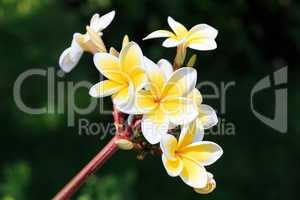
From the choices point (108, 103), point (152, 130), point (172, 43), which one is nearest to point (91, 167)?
point (152, 130)

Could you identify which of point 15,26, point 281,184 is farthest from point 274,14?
point 15,26

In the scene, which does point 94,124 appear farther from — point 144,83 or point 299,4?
point 144,83

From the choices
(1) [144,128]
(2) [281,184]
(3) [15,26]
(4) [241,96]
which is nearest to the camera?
(1) [144,128]

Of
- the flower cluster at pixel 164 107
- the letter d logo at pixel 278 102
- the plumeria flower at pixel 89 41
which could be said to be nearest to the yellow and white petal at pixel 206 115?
the flower cluster at pixel 164 107

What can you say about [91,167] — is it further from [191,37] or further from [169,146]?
[191,37]

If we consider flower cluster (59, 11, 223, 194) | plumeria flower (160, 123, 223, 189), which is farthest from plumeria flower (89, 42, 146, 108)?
plumeria flower (160, 123, 223, 189)

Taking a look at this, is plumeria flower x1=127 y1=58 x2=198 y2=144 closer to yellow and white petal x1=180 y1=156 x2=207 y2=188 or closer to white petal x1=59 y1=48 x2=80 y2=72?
yellow and white petal x1=180 y1=156 x2=207 y2=188
